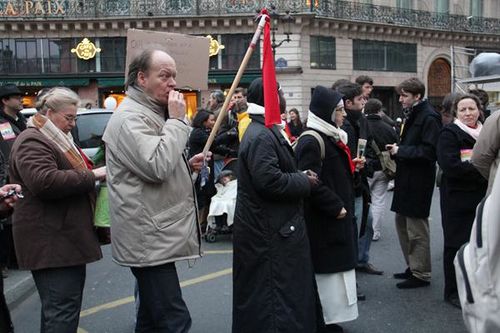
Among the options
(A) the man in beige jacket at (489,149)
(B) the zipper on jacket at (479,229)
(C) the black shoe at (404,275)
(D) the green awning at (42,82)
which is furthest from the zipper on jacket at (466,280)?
(D) the green awning at (42,82)

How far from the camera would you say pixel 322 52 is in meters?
30.8

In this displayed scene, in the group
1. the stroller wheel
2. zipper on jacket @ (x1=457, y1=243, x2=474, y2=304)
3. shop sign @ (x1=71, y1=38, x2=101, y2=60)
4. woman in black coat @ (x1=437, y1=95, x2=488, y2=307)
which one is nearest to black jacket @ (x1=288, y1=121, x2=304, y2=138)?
the stroller wheel

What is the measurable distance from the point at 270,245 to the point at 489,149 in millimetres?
1784

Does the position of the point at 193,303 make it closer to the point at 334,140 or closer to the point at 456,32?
the point at 334,140

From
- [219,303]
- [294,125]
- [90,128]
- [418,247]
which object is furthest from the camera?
[294,125]

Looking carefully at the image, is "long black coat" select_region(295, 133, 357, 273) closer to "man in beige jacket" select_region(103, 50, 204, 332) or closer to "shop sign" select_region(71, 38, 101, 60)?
"man in beige jacket" select_region(103, 50, 204, 332)

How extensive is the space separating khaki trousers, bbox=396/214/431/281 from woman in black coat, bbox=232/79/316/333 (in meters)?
2.11

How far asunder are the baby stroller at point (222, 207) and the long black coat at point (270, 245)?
4052 millimetres

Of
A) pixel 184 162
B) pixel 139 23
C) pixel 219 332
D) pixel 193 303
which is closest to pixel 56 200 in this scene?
pixel 184 162

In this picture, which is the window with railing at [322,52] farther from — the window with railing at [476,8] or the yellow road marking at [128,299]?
the yellow road marking at [128,299]

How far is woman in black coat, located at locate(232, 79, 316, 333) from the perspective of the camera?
3545mm

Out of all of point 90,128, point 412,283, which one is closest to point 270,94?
point 412,283

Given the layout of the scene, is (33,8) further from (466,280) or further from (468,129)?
(466,280)

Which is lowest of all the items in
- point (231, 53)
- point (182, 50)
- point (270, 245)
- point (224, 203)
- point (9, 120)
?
point (224, 203)
